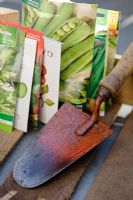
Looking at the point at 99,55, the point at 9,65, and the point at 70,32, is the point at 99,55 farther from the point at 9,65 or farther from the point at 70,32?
the point at 9,65

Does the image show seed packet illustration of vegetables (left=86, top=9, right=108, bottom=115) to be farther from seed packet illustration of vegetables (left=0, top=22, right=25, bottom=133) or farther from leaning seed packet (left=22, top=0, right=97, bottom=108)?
seed packet illustration of vegetables (left=0, top=22, right=25, bottom=133)

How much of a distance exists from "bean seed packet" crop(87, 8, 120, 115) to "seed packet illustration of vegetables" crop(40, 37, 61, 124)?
14 cm

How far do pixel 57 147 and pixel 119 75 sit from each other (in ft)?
0.95

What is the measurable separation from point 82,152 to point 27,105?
0.86 ft

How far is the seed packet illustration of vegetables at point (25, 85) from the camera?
1.08 m

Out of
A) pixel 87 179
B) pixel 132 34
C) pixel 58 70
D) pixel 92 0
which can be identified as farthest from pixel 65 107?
pixel 92 0

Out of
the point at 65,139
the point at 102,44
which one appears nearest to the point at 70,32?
the point at 102,44

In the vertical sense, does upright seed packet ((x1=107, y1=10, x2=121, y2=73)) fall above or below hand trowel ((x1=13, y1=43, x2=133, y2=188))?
above

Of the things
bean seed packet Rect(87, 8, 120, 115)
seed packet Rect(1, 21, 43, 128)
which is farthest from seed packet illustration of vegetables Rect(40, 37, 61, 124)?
bean seed packet Rect(87, 8, 120, 115)

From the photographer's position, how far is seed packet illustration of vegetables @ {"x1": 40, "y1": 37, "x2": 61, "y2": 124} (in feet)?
3.54

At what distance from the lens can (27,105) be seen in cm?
111

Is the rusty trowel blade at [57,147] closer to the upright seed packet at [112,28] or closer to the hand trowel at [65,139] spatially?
the hand trowel at [65,139]

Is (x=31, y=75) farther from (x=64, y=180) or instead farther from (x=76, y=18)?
(x=64, y=180)

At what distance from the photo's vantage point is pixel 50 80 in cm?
112
